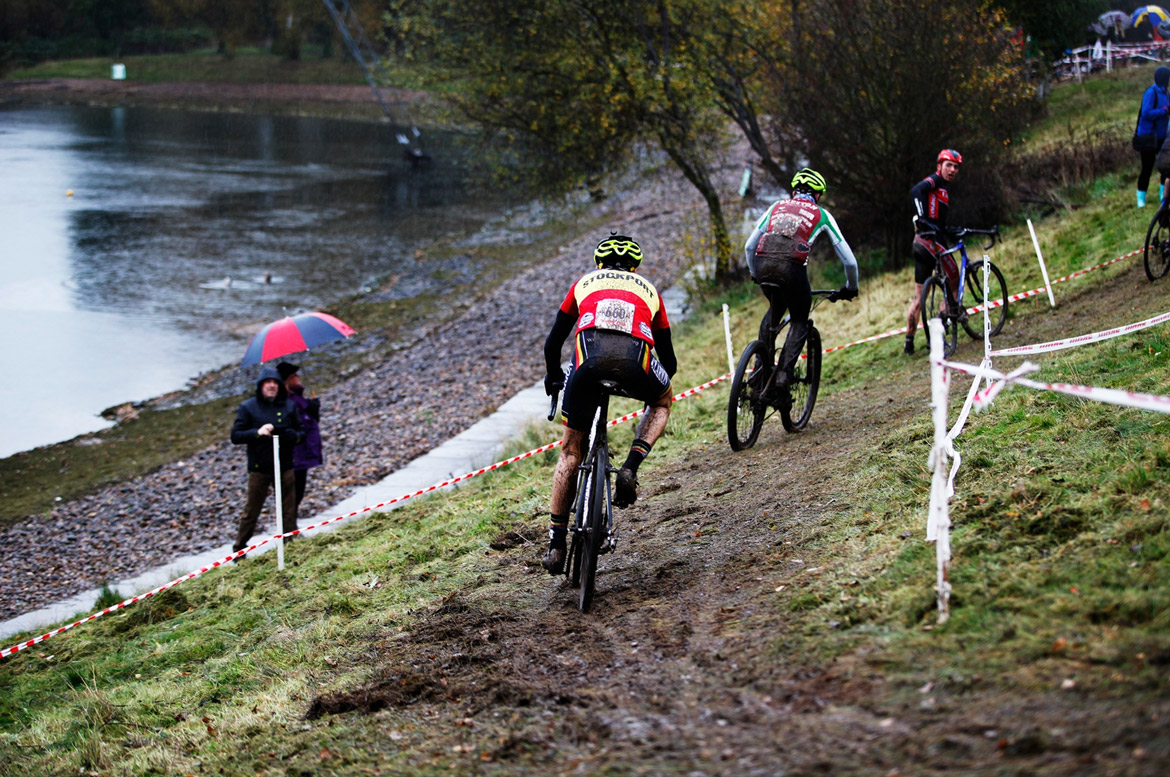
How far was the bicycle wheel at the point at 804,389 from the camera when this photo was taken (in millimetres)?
9234

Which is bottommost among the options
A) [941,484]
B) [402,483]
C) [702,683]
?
[402,483]

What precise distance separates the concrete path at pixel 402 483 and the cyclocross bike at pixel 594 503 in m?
5.19

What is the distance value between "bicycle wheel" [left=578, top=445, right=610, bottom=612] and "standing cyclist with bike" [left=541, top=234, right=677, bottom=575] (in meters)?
0.13

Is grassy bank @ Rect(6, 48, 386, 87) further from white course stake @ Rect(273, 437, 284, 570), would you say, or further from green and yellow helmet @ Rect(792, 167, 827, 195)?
green and yellow helmet @ Rect(792, 167, 827, 195)

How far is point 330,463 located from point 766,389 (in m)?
8.43

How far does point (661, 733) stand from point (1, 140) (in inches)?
2672

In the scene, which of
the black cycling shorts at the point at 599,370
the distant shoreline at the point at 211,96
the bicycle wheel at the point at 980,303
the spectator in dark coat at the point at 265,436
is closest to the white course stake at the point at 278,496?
the spectator in dark coat at the point at 265,436

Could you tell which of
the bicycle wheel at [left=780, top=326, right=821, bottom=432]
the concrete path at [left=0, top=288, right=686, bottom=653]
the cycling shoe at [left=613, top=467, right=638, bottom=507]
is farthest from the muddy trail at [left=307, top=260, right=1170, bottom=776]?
the concrete path at [left=0, top=288, right=686, bottom=653]

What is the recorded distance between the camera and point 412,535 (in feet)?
32.2

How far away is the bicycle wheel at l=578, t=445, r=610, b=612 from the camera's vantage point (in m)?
5.98

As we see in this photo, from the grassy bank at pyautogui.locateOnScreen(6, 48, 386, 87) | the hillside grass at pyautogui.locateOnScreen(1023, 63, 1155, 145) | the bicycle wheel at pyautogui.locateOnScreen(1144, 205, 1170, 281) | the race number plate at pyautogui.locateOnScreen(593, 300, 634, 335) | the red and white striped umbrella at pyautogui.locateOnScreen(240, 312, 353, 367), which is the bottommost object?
the red and white striped umbrella at pyautogui.locateOnScreen(240, 312, 353, 367)

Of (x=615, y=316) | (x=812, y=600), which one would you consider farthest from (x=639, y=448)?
(x=812, y=600)

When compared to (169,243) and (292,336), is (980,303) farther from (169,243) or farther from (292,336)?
(169,243)

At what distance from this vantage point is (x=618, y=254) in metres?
6.53
